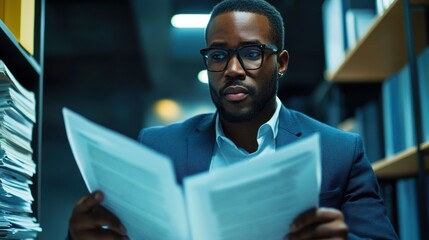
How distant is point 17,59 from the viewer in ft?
4.95

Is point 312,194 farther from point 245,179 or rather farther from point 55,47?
point 55,47

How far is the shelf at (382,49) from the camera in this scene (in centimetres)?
215

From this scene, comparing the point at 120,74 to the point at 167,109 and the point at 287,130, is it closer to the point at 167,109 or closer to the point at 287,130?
the point at 167,109

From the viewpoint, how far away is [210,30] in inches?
53.4

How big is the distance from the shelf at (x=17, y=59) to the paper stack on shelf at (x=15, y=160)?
0.07m

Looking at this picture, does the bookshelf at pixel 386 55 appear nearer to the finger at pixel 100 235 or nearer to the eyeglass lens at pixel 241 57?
the eyeglass lens at pixel 241 57

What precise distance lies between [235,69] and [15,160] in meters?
0.55

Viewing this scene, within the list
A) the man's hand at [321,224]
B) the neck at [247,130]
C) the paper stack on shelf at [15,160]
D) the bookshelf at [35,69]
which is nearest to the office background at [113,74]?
the bookshelf at [35,69]

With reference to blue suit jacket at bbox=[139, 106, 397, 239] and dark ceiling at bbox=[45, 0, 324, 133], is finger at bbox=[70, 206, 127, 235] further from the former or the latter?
dark ceiling at bbox=[45, 0, 324, 133]

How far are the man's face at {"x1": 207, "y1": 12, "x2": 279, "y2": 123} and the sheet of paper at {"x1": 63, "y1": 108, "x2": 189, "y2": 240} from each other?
39cm

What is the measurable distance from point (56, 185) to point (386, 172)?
10.9 ft

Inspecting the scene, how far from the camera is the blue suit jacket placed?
47.3 inches

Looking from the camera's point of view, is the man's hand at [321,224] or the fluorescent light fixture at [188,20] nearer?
the man's hand at [321,224]

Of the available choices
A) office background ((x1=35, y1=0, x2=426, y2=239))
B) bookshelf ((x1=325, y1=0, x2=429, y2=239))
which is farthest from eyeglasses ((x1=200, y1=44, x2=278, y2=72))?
office background ((x1=35, y1=0, x2=426, y2=239))
